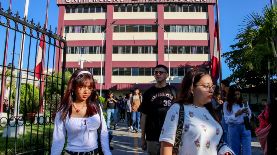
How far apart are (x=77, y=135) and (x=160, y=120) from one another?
1.92 m

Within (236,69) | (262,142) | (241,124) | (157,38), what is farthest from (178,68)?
(262,142)

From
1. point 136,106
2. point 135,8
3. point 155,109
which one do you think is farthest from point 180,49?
point 155,109

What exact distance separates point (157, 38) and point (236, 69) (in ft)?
→ 36.8

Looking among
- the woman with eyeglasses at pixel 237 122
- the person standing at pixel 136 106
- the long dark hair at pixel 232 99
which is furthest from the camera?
the person standing at pixel 136 106

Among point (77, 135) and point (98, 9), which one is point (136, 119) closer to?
point (77, 135)

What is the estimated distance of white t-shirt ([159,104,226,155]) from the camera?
2.52m

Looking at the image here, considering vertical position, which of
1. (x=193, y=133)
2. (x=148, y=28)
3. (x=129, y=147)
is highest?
(x=148, y=28)

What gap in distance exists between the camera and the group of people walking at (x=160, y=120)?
253 cm

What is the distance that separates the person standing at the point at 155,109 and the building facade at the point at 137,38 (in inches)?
1567

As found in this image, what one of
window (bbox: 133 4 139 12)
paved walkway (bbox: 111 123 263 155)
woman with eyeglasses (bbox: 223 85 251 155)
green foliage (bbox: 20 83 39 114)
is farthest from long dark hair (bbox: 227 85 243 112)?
window (bbox: 133 4 139 12)

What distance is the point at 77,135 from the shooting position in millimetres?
3320

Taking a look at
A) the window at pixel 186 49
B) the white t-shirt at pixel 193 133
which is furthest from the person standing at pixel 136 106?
the window at pixel 186 49

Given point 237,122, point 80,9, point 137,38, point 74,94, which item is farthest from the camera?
point 80,9

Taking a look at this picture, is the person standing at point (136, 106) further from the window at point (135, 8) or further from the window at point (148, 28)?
the window at point (135, 8)
